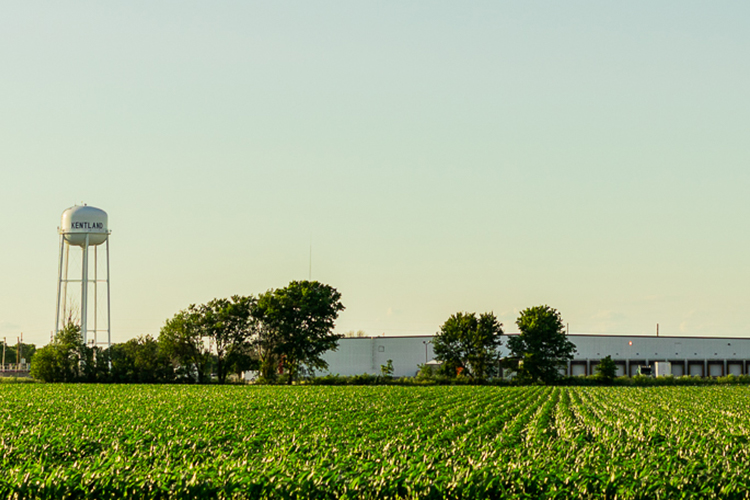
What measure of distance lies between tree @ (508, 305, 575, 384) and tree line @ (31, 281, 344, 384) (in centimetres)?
2290

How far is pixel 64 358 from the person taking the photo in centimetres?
9006

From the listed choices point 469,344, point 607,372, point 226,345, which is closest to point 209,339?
point 226,345

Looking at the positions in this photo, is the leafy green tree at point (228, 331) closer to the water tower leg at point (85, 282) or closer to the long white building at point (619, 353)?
the water tower leg at point (85, 282)

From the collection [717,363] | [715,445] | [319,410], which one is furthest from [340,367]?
[715,445]

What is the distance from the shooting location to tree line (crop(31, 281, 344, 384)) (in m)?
91.1

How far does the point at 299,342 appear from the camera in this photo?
92312 millimetres

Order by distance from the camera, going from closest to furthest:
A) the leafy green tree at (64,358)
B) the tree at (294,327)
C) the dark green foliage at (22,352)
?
the leafy green tree at (64,358) < the tree at (294,327) < the dark green foliage at (22,352)

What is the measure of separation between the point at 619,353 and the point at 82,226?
244ft

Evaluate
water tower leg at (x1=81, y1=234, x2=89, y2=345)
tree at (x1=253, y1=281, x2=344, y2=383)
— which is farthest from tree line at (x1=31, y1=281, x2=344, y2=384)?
water tower leg at (x1=81, y1=234, x2=89, y2=345)

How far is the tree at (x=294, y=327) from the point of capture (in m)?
92.8

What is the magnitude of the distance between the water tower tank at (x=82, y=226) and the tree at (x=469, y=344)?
41602mm

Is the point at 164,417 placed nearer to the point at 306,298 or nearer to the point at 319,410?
the point at 319,410

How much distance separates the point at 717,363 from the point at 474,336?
4242 centimetres

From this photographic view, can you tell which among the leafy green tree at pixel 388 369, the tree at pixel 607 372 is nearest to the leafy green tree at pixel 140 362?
the leafy green tree at pixel 388 369
